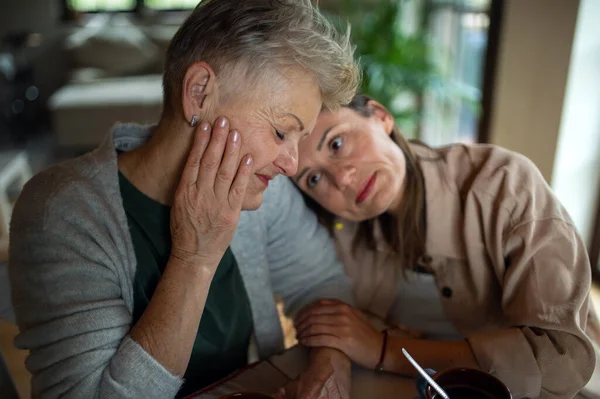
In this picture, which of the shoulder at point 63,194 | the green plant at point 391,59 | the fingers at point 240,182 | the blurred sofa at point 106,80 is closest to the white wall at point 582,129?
the green plant at point 391,59

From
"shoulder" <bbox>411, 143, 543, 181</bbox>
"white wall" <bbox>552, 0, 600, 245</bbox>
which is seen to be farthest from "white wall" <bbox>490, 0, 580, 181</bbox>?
"shoulder" <bbox>411, 143, 543, 181</bbox>

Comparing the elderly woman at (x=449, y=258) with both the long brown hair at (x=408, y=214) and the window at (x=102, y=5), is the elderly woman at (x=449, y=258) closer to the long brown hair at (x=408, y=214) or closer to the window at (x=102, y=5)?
the long brown hair at (x=408, y=214)

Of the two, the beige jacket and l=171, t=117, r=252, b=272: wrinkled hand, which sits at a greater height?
l=171, t=117, r=252, b=272: wrinkled hand

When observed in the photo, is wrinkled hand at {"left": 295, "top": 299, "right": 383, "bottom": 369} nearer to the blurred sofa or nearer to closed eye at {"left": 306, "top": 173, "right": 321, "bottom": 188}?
closed eye at {"left": 306, "top": 173, "right": 321, "bottom": 188}

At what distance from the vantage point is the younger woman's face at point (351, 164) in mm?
1197

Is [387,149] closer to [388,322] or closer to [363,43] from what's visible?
[388,322]

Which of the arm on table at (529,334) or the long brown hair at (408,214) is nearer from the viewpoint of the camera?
the arm on table at (529,334)

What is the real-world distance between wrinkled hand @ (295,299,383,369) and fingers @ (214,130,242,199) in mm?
378

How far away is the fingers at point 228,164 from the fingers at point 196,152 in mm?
37

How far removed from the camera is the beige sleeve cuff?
99 cm

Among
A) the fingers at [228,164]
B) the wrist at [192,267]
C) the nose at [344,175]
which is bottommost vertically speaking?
the wrist at [192,267]

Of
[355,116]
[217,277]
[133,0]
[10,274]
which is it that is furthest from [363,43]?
[133,0]

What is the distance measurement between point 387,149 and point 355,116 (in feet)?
0.33

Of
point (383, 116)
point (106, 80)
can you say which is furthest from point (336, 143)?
point (106, 80)
